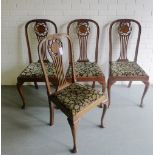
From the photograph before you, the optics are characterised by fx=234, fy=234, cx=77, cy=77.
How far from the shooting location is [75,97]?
2078 millimetres

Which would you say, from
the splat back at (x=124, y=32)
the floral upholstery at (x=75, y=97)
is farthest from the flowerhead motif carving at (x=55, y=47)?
the splat back at (x=124, y=32)

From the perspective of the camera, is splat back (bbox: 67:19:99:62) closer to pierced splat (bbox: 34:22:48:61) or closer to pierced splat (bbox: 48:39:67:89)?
pierced splat (bbox: 34:22:48:61)

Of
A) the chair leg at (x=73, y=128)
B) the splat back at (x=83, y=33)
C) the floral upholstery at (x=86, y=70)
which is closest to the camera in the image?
the chair leg at (x=73, y=128)

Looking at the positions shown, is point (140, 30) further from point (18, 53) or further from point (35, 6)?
point (18, 53)

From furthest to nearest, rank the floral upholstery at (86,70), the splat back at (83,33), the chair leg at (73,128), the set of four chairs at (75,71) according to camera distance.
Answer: the splat back at (83,33), the floral upholstery at (86,70), the set of four chairs at (75,71), the chair leg at (73,128)

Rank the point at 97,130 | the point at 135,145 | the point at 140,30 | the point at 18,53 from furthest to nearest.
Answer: the point at 18,53 < the point at 140,30 < the point at 97,130 < the point at 135,145

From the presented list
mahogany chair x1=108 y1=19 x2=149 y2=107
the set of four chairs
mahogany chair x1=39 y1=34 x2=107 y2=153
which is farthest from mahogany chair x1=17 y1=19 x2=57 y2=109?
mahogany chair x1=108 y1=19 x2=149 y2=107

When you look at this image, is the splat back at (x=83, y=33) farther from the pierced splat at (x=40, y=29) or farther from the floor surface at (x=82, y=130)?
the floor surface at (x=82, y=130)

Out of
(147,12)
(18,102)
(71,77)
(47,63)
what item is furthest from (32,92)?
(147,12)

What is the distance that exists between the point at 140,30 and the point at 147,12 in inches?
10.2

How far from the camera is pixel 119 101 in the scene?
2.86m

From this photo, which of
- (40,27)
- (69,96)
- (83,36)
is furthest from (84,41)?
(69,96)

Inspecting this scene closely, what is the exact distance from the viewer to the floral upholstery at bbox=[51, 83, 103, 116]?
6.48ft

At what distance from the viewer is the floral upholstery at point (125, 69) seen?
8.40 ft
